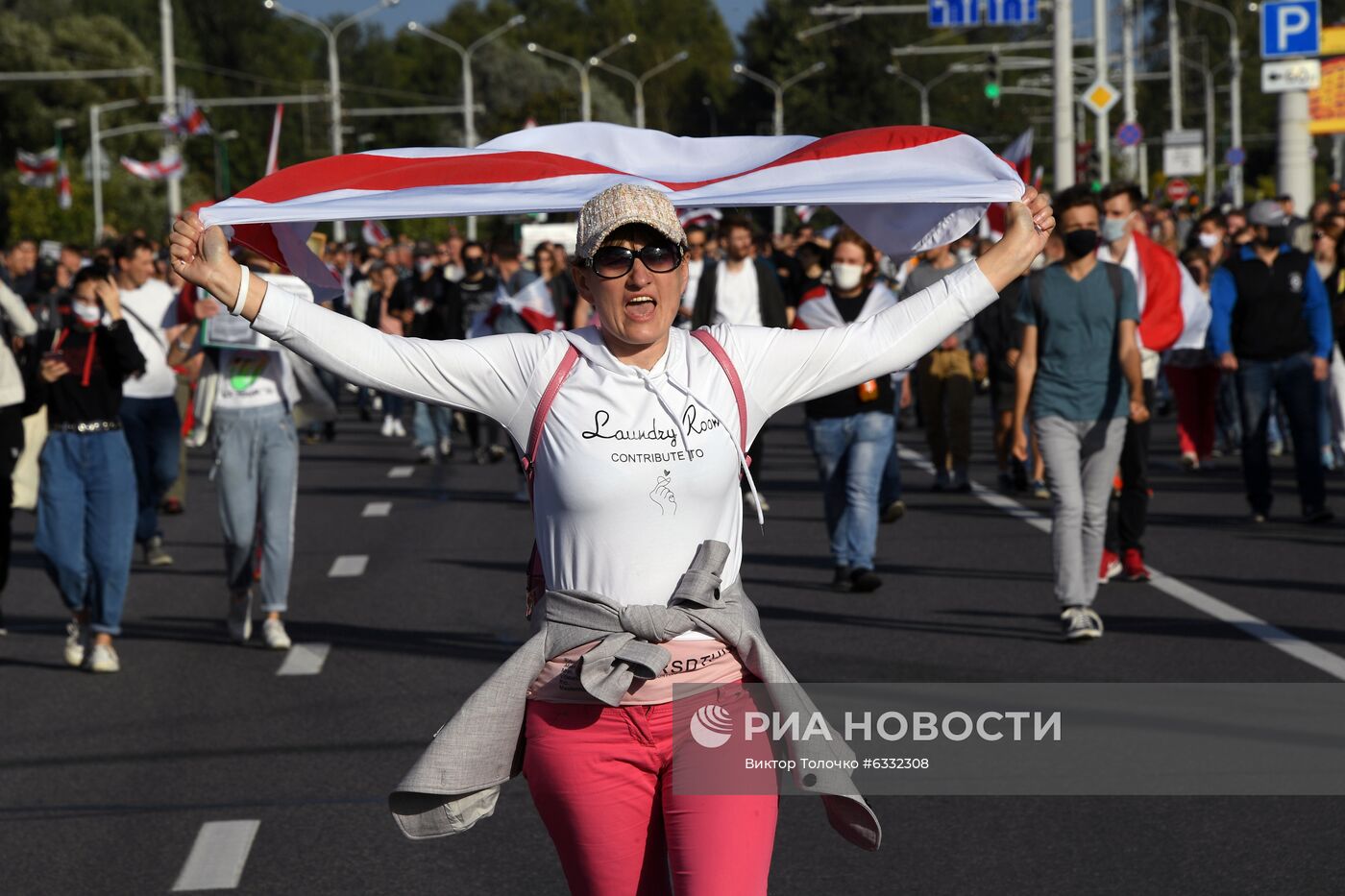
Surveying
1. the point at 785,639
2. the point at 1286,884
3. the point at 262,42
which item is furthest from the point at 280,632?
the point at 262,42

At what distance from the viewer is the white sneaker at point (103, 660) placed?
9.98 meters

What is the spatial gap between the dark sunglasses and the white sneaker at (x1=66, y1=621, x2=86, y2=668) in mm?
6578

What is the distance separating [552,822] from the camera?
4.20 meters

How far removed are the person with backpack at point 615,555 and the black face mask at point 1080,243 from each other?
19.8ft

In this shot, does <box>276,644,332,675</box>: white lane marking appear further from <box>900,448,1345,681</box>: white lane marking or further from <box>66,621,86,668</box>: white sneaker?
<box>900,448,1345,681</box>: white lane marking

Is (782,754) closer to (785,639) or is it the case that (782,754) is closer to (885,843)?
(885,843)

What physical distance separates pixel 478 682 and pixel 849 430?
3635 millimetres

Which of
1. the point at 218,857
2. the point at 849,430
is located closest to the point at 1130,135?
the point at 849,430

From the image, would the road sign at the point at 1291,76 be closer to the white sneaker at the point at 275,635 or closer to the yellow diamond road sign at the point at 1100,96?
the yellow diamond road sign at the point at 1100,96

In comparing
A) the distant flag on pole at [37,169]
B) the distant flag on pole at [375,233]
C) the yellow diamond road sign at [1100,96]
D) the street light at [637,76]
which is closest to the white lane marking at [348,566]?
the yellow diamond road sign at [1100,96]

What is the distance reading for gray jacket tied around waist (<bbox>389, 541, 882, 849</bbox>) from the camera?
13.6 feet

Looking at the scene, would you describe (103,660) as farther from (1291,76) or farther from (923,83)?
(923,83)

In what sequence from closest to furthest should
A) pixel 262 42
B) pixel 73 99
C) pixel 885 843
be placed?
pixel 885 843
pixel 73 99
pixel 262 42

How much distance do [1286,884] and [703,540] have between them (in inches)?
101
